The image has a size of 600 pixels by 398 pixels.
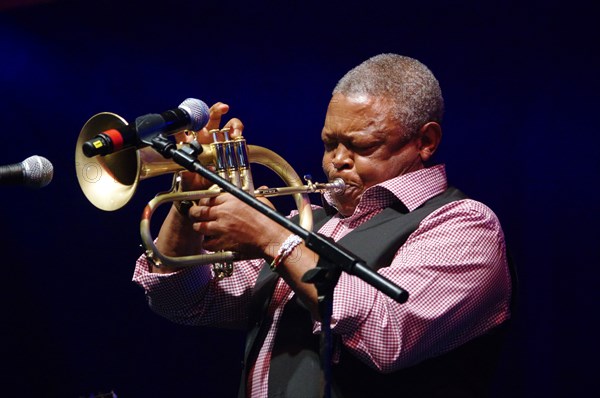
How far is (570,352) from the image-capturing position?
2.74 meters

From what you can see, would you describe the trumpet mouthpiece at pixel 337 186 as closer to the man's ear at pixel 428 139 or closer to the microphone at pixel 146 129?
the man's ear at pixel 428 139

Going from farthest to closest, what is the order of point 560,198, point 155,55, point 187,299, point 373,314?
point 155,55, point 560,198, point 187,299, point 373,314

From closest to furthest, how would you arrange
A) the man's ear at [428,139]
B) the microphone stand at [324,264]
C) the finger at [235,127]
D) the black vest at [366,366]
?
the microphone stand at [324,264]
the black vest at [366,366]
the finger at [235,127]
the man's ear at [428,139]

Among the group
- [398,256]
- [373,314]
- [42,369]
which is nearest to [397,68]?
[398,256]

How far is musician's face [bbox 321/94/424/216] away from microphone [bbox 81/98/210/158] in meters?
0.70

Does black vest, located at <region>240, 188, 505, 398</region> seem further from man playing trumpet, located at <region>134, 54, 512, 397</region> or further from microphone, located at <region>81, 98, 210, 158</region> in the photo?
microphone, located at <region>81, 98, 210, 158</region>

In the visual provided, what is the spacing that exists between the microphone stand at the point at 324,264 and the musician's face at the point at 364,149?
839mm

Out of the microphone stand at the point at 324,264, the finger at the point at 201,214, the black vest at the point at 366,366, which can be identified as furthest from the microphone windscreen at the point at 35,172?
the black vest at the point at 366,366

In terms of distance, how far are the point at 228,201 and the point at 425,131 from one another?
2.70ft

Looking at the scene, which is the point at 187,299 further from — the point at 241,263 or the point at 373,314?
the point at 373,314

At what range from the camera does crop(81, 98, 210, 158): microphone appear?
5.24 ft

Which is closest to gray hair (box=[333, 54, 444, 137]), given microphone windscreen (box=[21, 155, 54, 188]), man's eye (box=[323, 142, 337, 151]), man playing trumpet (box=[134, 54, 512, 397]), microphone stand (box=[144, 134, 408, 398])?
man playing trumpet (box=[134, 54, 512, 397])

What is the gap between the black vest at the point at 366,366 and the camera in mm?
2039

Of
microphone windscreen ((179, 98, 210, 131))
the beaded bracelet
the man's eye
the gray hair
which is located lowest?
the beaded bracelet
